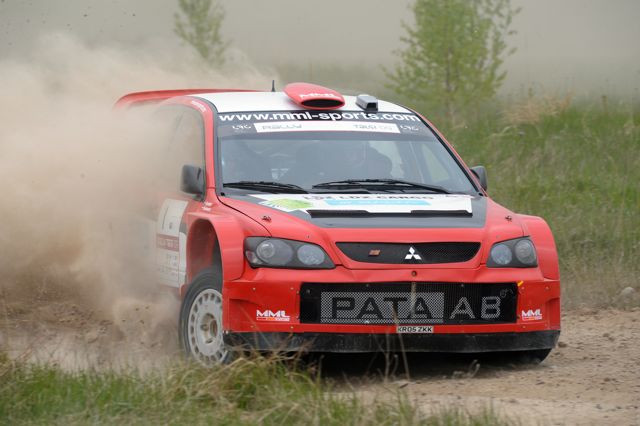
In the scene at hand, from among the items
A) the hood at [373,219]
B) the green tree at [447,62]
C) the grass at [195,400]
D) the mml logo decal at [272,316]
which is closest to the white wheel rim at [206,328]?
the mml logo decal at [272,316]

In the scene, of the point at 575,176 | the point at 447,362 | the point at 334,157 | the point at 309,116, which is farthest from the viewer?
the point at 575,176

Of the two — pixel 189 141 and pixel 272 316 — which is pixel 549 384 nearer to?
pixel 272 316

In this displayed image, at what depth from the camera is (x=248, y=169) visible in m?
7.89

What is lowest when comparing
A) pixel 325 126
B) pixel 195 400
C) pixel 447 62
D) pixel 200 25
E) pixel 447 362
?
pixel 447 362

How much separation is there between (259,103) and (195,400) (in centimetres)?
344

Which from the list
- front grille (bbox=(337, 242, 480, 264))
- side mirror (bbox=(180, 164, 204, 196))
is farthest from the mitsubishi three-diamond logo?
side mirror (bbox=(180, 164, 204, 196))

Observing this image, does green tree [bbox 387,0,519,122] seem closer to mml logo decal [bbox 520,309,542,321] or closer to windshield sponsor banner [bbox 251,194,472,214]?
windshield sponsor banner [bbox 251,194,472,214]

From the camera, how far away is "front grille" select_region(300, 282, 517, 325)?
6668mm

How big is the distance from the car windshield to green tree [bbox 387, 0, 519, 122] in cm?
1454

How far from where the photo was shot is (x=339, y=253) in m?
6.74

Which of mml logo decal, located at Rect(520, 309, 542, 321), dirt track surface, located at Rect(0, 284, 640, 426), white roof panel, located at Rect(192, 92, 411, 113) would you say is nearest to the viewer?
dirt track surface, located at Rect(0, 284, 640, 426)

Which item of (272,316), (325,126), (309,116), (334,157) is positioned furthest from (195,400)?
(309,116)

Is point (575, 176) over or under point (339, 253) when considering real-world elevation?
under

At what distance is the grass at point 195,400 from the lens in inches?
210
